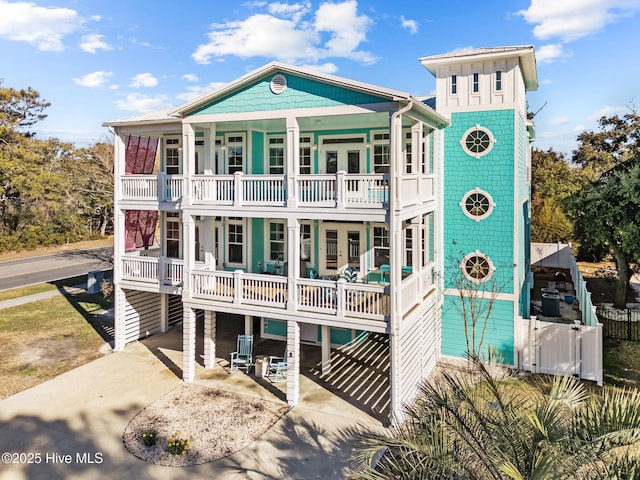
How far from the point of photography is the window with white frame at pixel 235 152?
16469 millimetres

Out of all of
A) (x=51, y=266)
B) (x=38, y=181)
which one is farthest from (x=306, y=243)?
(x=38, y=181)

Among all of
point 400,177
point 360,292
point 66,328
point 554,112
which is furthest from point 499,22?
point 554,112

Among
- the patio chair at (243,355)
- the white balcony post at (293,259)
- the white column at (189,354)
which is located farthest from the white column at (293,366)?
the white column at (189,354)

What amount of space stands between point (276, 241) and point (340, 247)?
2.40m

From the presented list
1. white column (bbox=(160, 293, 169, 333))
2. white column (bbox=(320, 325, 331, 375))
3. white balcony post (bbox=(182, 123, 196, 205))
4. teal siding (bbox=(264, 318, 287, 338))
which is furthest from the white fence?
white column (bbox=(160, 293, 169, 333))

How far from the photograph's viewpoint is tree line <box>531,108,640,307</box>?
16.6 m

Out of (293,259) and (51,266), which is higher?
(293,259)

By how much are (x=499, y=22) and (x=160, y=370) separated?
1932cm

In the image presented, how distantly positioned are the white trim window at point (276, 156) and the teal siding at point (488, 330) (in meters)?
7.30

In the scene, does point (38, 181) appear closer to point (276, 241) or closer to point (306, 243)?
point (276, 241)

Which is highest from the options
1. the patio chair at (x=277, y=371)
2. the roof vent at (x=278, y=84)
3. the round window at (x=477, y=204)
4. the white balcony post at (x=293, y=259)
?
the roof vent at (x=278, y=84)

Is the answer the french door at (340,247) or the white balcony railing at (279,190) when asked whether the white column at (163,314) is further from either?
the french door at (340,247)

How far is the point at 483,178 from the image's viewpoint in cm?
1463

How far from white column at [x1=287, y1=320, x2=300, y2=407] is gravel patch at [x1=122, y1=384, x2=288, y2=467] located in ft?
1.08
